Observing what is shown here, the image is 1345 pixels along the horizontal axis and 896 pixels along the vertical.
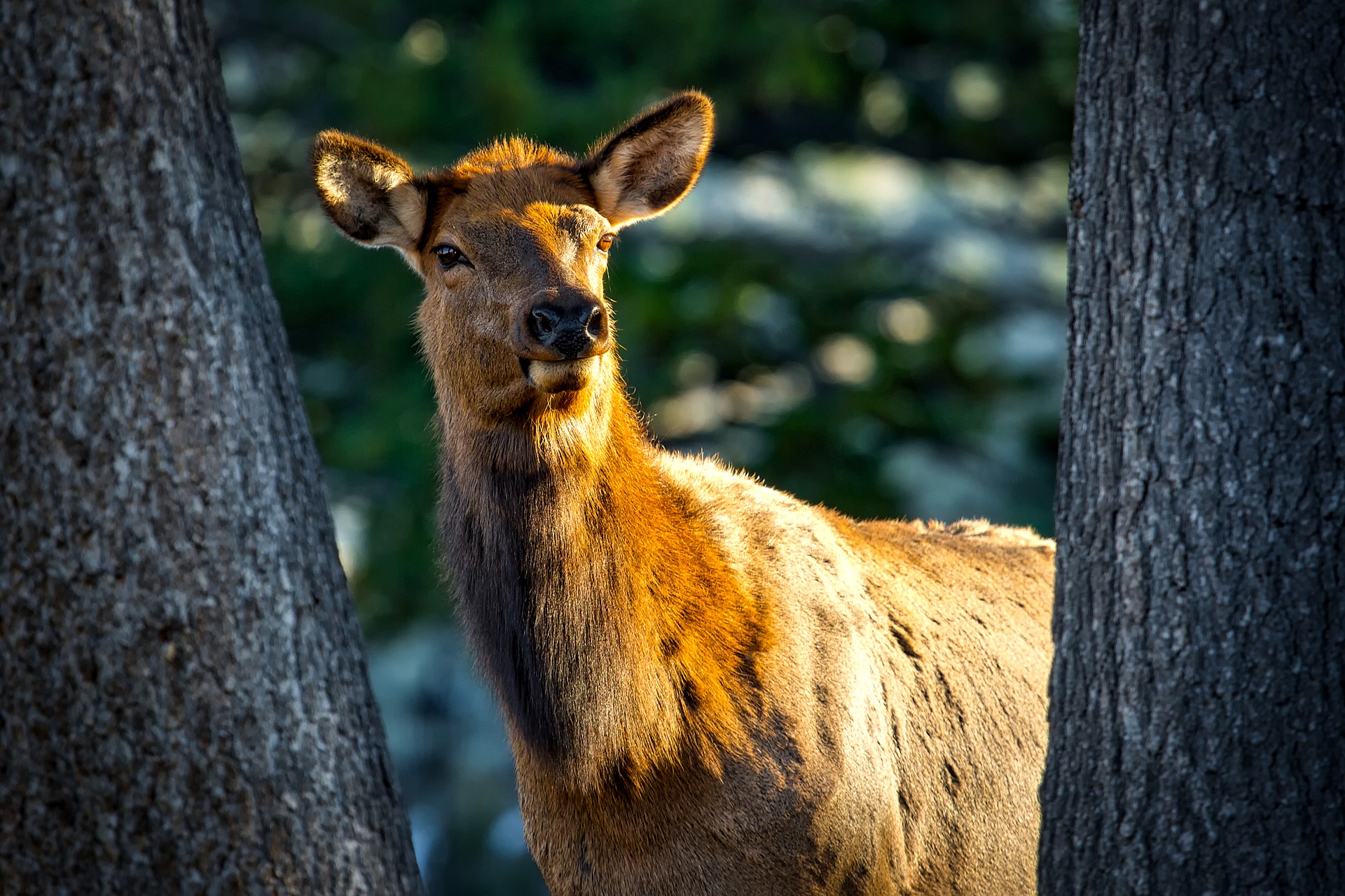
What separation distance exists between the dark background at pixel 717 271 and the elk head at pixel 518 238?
4670 millimetres

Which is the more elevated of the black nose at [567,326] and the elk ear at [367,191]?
the elk ear at [367,191]

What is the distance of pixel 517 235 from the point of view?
13.8ft

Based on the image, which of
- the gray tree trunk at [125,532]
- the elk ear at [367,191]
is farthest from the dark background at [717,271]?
the gray tree trunk at [125,532]

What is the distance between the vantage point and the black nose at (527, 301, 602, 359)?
3.82 meters

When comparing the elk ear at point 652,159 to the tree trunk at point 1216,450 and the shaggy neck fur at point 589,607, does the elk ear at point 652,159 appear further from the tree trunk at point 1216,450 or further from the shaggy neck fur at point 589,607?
the tree trunk at point 1216,450

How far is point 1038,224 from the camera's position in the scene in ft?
40.3

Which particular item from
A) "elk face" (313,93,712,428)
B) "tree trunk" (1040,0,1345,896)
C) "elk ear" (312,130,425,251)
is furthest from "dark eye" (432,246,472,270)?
"tree trunk" (1040,0,1345,896)

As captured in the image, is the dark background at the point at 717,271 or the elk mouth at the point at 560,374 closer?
the elk mouth at the point at 560,374

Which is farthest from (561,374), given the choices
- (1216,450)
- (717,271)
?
(717,271)

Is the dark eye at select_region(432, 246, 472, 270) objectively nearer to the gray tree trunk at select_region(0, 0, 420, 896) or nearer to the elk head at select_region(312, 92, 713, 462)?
the elk head at select_region(312, 92, 713, 462)

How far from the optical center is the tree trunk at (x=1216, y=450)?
116 inches

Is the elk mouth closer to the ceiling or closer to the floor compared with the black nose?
closer to the floor

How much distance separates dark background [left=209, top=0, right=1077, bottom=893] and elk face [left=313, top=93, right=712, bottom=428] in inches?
184

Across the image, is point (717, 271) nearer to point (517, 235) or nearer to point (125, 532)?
point (517, 235)
